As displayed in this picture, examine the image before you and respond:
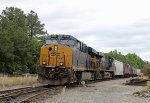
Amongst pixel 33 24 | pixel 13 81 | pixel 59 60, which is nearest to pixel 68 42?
pixel 59 60

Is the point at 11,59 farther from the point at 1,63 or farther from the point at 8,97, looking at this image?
the point at 8,97

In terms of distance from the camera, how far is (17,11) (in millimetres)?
82438

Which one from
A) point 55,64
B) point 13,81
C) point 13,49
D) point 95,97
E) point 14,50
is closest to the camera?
point 95,97

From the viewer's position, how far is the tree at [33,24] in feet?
340

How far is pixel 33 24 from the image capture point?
104375 mm

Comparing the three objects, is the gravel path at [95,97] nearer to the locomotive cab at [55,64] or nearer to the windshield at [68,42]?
the locomotive cab at [55,64]

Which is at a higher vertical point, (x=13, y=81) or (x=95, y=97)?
(x=13, y=81)

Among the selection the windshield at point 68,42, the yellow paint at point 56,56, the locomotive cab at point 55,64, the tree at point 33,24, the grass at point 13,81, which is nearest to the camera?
the locomotive cab at point 55,64

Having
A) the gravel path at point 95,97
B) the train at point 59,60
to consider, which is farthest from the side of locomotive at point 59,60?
the gravel path at point 95,97

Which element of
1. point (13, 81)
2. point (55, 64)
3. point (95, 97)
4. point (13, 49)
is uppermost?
point (13, 49)

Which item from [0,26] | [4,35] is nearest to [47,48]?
[4,35]

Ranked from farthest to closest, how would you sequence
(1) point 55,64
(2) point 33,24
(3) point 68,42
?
(2) point 33,24 < (3) point 68,42 < (1) point 55,64

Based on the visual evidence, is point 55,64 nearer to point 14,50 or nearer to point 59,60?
point 59,60

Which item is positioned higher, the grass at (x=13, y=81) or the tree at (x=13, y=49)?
the tree at (x=13, y=49)
